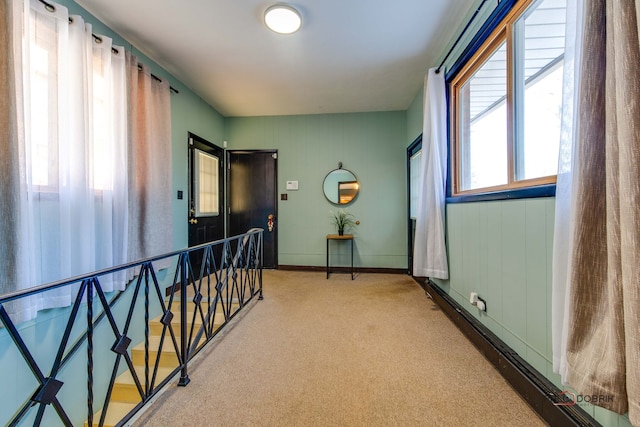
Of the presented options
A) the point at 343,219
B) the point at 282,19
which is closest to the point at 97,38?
the point at 282,19

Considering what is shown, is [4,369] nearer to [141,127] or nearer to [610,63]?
[141,127]

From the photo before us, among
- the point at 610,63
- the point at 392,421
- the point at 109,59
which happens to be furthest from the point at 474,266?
the point at 109,59

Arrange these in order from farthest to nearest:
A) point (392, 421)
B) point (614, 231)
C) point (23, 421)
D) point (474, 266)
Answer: point (474, 266)
point (23, 421)
point (392, 421)
point (614, 231)

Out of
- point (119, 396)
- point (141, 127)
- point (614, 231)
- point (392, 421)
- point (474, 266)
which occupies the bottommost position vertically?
point (119, 396)

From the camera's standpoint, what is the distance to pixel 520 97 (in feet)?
5.08

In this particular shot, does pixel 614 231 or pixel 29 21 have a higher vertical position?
pixel 29 21

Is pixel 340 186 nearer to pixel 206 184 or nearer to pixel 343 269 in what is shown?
pixel 343 269

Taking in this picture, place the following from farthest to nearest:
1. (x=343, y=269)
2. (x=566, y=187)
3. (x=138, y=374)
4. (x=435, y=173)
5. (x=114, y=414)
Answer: (x=343, y=269) < (x=435, y=173) < (x=138, y=374) < (x=114, y=414) < (x=566, y=187)

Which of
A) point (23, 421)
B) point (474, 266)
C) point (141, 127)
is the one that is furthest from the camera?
point (141, 127)

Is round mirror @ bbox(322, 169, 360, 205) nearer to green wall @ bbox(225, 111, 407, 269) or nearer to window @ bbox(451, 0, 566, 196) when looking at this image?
green wall @ bbox(225, 111, 407, 269)

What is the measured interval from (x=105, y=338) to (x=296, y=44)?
3147mm

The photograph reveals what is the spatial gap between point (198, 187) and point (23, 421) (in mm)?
2571

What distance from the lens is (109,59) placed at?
2.09 metres

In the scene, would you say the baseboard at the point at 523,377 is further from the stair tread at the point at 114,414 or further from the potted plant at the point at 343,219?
the stair tread at the point at 114,414
